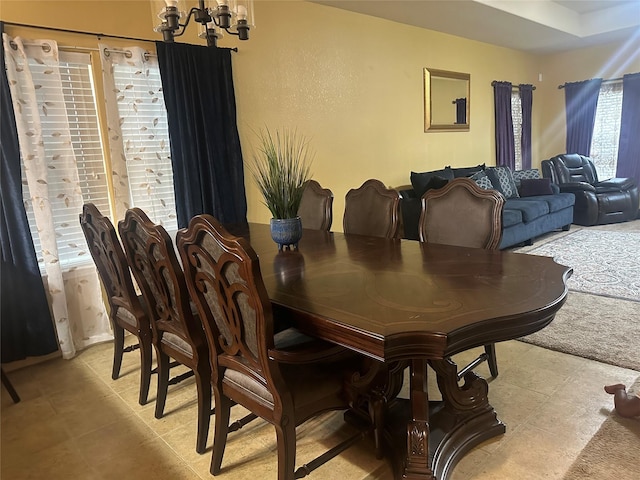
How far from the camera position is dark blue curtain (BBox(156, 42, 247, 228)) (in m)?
3.31

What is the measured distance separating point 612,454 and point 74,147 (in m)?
3.51

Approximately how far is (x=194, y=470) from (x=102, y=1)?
301cm

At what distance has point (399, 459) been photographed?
5.77 feet

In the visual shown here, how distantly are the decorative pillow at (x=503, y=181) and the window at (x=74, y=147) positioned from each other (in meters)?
4.70

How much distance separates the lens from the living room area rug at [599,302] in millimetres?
2711

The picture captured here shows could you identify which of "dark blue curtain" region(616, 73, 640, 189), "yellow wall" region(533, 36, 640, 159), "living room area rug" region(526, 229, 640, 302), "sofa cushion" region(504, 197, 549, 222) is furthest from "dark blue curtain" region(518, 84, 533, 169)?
"sofa cushion" region(504, 197, 549, 222)

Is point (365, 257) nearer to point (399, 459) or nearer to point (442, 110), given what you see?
point (399, 459)

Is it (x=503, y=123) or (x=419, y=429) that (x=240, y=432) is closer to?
(x=419, y=429)

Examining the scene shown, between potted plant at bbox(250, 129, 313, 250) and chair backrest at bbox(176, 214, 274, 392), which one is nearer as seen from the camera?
chair backrest at bbox(176, 214, 274, 392)

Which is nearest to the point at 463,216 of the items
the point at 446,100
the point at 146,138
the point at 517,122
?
the point at 146,138

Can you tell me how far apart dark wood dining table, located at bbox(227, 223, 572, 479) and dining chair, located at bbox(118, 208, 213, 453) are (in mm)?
392

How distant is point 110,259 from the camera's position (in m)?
2.30

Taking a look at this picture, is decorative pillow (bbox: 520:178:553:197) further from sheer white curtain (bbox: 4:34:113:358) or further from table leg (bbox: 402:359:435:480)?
sheer white curtain (bbox: 4:34:113:358)

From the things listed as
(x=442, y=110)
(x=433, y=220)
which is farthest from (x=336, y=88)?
(x=433, y=220)
